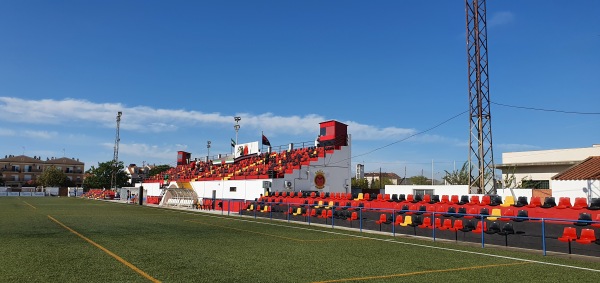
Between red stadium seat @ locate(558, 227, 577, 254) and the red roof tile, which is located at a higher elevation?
the red roof tile

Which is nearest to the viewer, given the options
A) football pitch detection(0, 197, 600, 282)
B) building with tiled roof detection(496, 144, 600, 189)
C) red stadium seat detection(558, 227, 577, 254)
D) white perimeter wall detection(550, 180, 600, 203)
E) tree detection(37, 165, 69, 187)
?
football pitch detection(0, 197, 600, 282)

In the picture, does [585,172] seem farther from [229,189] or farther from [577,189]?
[229,189]

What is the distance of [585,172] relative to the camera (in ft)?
63.5

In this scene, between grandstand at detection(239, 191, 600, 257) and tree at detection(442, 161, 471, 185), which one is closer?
grandstand at detection(239, 191, 600, 257)

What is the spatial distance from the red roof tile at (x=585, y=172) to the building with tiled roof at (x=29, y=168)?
428ft

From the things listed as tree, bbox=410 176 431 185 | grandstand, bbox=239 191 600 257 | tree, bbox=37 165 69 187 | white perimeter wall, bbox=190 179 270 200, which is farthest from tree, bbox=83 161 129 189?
grandstand, bbox=239 191 600 257

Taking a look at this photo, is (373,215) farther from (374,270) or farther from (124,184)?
(124,184)

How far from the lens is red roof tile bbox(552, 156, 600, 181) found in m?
18.5

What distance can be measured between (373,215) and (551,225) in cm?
921

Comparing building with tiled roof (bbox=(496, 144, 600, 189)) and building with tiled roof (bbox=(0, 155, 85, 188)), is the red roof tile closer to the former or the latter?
building with tiled roof (bbox=(496, 144, 600, 189))

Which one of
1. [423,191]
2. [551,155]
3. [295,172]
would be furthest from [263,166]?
[551,155]

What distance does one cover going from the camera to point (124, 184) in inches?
3861

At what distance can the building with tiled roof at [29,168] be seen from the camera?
122 meters

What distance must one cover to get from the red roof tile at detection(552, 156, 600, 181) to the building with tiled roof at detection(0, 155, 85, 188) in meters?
131
